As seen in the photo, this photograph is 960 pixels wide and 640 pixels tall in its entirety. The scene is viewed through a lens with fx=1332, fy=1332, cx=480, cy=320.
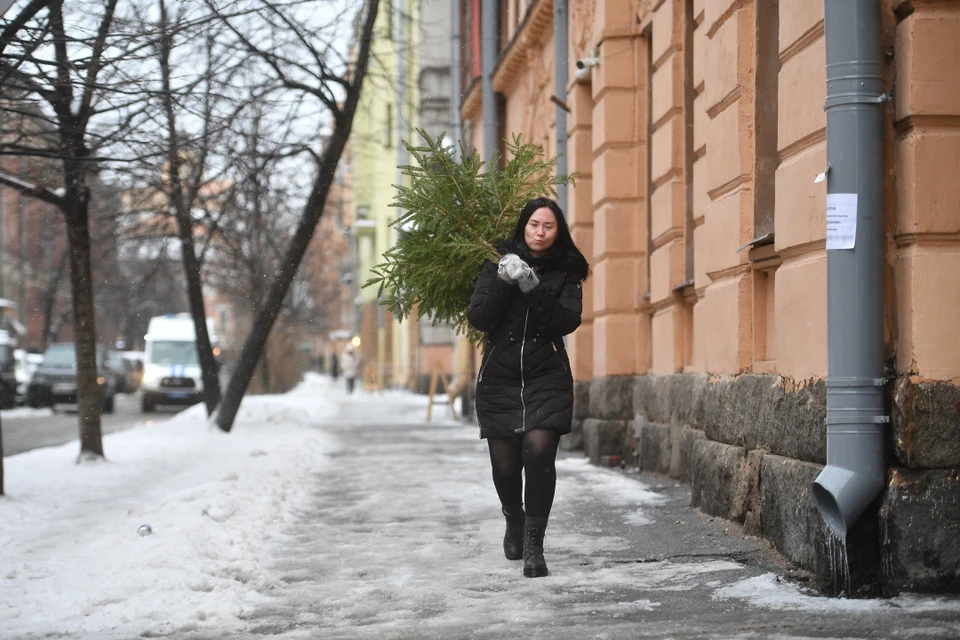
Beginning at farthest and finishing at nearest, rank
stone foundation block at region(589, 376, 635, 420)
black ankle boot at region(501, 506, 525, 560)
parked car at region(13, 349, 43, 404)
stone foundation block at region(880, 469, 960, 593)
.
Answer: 1. parked car at region(13, 349, 43, 404)
2. stone foundation block at region(589, 376, 635, 420)
3. black ankle boot at region(501, 506, 525, 560)
4. stone foundation block at region(880, 469, 960, 593)

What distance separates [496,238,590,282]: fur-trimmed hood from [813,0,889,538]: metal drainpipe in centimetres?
131

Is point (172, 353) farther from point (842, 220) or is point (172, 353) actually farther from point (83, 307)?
point (842, 220)

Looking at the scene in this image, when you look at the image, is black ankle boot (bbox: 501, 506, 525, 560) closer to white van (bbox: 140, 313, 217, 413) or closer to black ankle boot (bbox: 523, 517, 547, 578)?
black ankle boot (bbox: 523, 517, 547, 578)

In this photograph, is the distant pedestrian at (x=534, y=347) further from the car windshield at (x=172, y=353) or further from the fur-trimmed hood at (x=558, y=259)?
the car windshield at (x=172, y=353)

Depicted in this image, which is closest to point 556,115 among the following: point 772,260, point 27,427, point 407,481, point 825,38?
point 407,481

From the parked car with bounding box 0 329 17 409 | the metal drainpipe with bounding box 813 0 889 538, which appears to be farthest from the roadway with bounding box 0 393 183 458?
the metal drainpipe with bounding box 813 0 889 538

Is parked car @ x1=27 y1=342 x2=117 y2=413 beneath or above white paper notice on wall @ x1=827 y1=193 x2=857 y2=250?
beneath

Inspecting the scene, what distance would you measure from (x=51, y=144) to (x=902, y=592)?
8.44 metres

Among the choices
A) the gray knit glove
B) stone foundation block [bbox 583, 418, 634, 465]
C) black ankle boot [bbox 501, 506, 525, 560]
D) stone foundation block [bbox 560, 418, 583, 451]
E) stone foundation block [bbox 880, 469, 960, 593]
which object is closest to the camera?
stone foundation block [bbox 880, 469, 960, 593]

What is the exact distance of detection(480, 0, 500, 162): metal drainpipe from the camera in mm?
20656

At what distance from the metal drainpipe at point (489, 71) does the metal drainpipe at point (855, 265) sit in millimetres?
14435

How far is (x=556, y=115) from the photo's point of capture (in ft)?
52.0

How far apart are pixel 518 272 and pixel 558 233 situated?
462 millimetres

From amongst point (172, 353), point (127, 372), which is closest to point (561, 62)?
point (172, 353)
